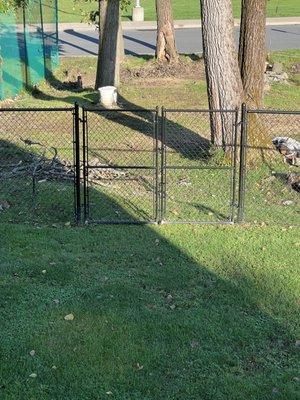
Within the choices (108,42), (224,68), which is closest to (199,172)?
(224,68)

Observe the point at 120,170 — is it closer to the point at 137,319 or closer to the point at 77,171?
the point at 77,171

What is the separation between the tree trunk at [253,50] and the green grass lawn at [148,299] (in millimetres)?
2039

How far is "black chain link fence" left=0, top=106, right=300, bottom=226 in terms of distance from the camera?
791cm

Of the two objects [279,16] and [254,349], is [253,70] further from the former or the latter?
[279,16]

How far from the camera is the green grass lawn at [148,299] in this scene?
4684 mm

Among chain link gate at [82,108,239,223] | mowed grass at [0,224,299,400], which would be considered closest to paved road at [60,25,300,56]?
chain link gate at [82,108,239,223]

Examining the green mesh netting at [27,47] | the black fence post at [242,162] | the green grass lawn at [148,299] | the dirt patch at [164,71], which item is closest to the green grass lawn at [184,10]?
the dirt patch at [164,71]

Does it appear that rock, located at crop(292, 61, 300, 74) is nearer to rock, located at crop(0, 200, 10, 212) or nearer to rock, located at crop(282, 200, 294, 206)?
rock, located at crop(282, 200, 294, 206)

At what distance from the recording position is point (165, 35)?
881 inches

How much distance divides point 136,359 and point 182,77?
52.7 feet

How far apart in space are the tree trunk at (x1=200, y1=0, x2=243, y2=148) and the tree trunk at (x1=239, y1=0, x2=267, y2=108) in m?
0.85

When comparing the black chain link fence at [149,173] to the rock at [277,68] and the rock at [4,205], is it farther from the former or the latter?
the rock at [277,68]

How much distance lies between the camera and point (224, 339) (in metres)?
5.23

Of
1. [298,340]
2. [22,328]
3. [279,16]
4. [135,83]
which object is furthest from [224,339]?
[279,16]
